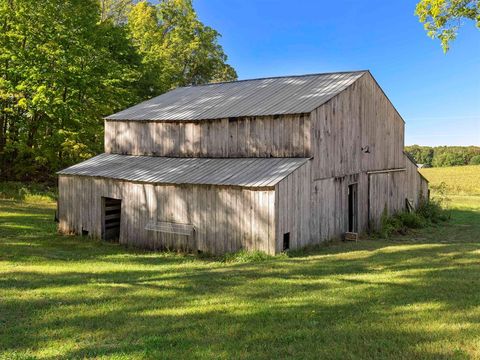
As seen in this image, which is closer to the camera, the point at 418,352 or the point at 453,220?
the point at 418,352

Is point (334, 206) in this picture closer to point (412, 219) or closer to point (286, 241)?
point (286, 241)

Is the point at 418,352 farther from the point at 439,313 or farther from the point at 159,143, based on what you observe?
the point at 159,143

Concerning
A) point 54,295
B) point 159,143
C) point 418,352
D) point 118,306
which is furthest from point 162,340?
point 159,143

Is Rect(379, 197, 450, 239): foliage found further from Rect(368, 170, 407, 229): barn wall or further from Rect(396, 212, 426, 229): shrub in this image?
Rect(368, 170, 407, 229): barn wall

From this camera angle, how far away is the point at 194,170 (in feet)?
61.1

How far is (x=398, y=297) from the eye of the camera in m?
8.53

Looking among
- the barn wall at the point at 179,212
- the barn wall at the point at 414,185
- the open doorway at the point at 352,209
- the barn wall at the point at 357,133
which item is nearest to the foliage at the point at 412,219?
the barn wall at the point at 414,185

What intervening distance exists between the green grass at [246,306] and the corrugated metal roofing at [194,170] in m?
3.14

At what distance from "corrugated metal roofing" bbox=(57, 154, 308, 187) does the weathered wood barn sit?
0.19ft

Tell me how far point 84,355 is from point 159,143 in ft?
55.6

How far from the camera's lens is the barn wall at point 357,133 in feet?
59.6

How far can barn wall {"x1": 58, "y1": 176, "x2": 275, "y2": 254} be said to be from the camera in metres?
15.3

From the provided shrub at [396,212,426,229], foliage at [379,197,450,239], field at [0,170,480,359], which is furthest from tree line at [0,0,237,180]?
shrub at [396,212,426,229]

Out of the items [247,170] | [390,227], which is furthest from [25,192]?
[390,227]
